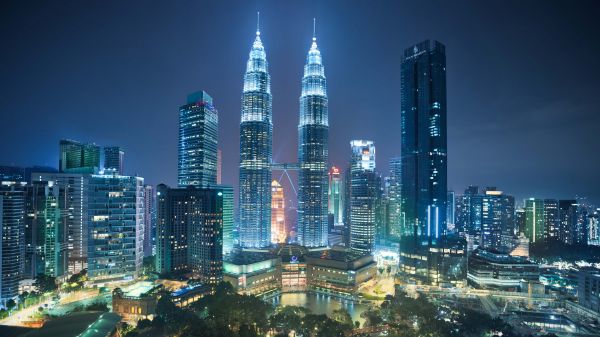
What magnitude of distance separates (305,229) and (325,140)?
13919 mm

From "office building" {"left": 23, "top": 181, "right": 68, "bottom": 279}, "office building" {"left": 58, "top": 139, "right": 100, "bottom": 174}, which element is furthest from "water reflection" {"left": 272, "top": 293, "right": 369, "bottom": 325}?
"office building" {"left": 58, "top": 139, "right": 100, "bottom": 174}

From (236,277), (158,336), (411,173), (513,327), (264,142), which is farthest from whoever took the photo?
(264,142)

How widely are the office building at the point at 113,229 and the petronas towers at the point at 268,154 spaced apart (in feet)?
61.4

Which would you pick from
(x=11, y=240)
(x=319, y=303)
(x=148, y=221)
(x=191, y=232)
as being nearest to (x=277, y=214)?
(x=148, y=221)

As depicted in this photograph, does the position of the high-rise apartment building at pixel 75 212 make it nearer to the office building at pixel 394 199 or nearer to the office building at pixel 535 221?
the office building at pixel 394 199

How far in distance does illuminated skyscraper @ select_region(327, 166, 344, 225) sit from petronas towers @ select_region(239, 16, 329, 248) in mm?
38264

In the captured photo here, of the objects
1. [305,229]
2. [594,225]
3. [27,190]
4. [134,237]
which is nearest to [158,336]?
[134,237]

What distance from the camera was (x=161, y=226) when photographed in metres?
38.3

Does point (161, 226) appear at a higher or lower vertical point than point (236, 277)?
higher

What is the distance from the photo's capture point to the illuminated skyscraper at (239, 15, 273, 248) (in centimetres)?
5234

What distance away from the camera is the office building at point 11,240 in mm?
27766

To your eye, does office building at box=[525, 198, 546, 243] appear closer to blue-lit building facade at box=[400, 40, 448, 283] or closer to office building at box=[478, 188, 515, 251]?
office building at box=[478, 188, 515, 251]

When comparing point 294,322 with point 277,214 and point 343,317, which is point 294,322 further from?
point 277,214

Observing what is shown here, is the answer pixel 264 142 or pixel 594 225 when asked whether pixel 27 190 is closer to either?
pixel 264 142
